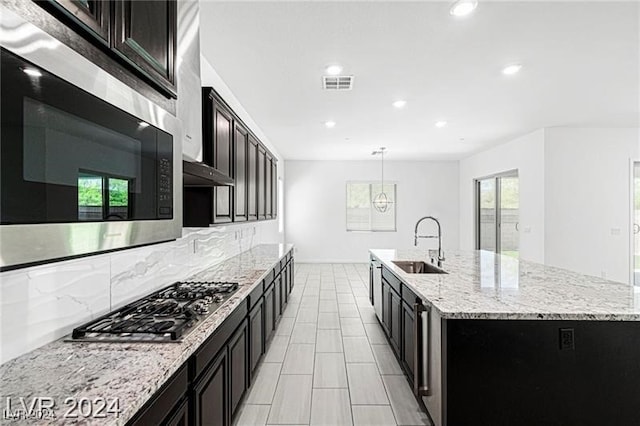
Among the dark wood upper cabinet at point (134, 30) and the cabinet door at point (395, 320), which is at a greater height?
the dark wood upper cabinet at point (134, 30)

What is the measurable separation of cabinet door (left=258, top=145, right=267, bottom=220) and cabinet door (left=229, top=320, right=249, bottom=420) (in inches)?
89.7

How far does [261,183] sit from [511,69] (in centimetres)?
313

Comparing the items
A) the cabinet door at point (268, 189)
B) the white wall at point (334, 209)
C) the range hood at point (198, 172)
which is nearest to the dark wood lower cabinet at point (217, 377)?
the range hood at point (198, 172)

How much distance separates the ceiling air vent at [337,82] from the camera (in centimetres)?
370

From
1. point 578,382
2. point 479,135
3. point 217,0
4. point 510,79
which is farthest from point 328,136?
point 578,382

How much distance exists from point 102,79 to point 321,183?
9.04 meters

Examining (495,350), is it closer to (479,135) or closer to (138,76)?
(138,76)

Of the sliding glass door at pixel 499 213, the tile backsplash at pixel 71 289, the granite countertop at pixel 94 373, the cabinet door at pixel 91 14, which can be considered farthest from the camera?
the sliding glass door at pixel 499 213

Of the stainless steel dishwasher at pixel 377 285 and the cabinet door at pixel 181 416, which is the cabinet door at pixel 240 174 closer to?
the stainless steel dishwasher at pixel 377 285

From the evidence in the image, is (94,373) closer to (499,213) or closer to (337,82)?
(337,82)

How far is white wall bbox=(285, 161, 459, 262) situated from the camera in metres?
9.87

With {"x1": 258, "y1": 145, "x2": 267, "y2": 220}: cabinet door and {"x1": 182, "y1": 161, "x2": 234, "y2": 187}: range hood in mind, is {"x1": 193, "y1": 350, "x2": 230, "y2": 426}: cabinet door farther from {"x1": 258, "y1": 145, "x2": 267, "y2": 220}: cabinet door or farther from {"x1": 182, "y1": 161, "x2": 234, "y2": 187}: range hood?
{"x1": 258, "y1": 145, "x2": 267, "y2": 220}: cabinet door

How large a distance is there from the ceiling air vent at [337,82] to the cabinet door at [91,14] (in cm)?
296

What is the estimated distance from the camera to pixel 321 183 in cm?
991
